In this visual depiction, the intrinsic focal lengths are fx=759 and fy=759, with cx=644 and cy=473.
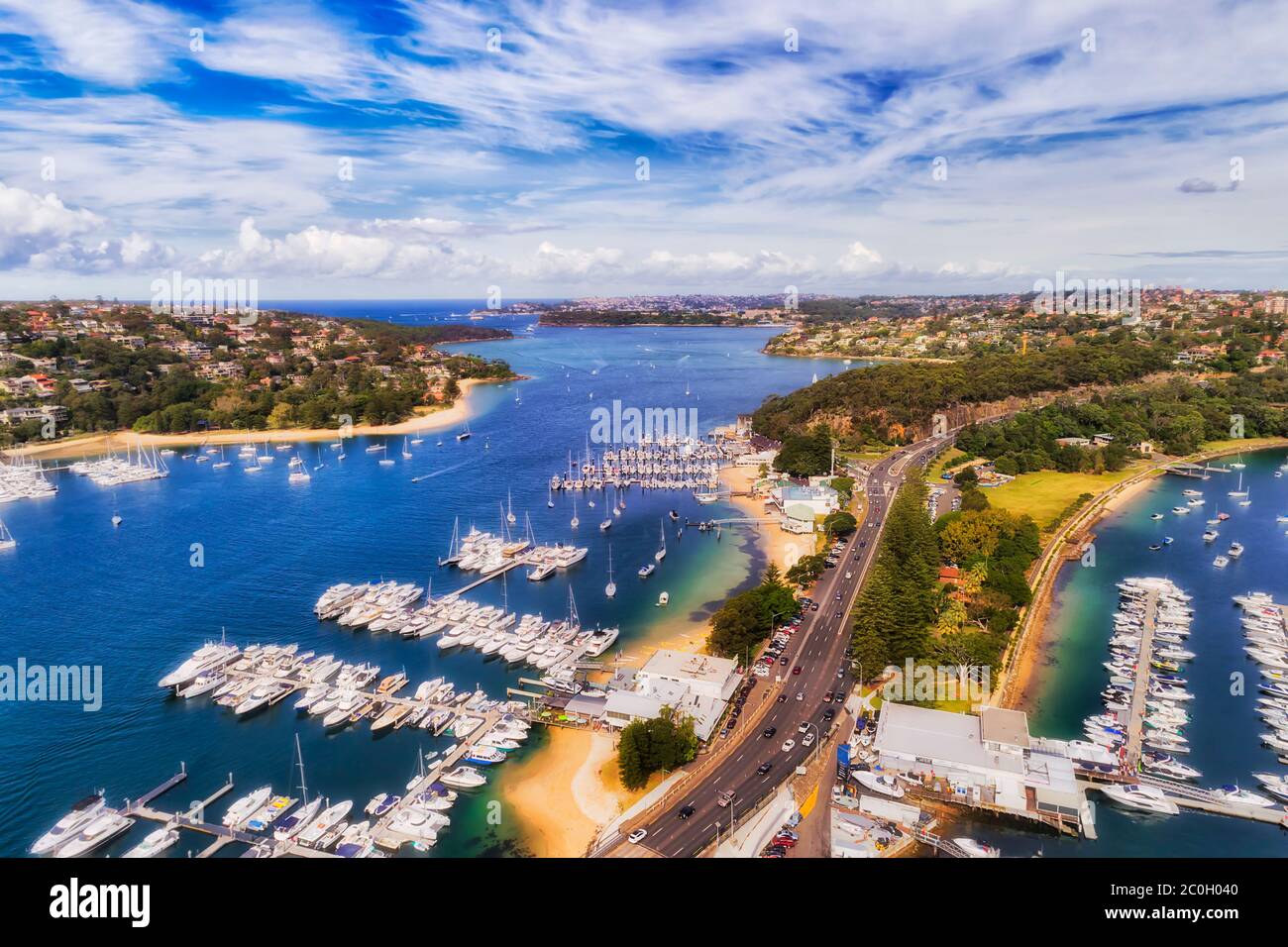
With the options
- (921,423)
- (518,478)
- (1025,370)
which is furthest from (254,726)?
(1025,370)

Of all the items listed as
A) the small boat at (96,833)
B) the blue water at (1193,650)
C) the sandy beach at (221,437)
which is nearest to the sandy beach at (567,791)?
the blue water at (1193,650)

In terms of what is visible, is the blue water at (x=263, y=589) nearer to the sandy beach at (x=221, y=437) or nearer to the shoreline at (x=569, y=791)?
the shoreline at (x=569, y=791)

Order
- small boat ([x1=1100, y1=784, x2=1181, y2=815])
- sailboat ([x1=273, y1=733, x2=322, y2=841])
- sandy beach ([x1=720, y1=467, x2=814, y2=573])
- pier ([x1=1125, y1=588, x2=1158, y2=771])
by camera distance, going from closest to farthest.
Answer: sailboat ([x1=273, y1=733, x2=322, y2=841]), small boat ([x1=1100, y1=784, x2=1181, y2=815]), pier ([x1=1125, y1=588, x2=1158, y2=771]), sandy beach ([x1=720, y1=467, x2=814, y2=573])

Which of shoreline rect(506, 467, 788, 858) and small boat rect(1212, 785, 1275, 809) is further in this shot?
small boat rect(1212, 785, 1275, 809)

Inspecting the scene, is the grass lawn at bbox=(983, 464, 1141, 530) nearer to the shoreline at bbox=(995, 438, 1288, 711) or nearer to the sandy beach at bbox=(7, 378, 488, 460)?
the shoreline at bbox=(995, 438, 1288, 711)

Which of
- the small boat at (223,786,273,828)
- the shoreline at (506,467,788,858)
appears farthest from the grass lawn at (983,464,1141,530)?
the small boat at (223,786,273,828)
